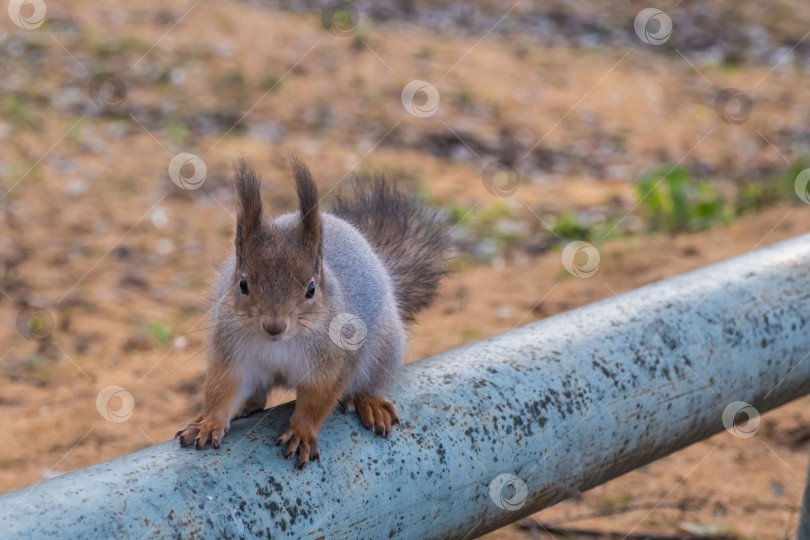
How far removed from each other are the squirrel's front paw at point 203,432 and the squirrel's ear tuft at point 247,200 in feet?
1.06

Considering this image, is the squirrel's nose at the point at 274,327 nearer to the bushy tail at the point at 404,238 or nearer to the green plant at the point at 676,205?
the bushy tail at the point at 404,238

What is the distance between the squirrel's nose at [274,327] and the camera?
154cm

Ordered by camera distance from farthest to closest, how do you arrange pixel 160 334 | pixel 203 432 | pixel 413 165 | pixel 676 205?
pixel 413 165
pixel 676 205
pixel 160 334
pixel 203 432

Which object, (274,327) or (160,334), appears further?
(160,334)

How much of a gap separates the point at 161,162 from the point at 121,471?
4.79 metres

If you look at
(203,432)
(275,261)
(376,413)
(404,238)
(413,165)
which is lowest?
(203,432)

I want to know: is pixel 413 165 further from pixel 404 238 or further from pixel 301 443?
pixel 301 443

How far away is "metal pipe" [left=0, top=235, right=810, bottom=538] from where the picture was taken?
107 centimetres

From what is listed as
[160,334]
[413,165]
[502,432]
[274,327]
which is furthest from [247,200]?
[413,165]

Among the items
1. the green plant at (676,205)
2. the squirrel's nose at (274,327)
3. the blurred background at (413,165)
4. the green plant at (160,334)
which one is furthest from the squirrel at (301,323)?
the green plant at (676,205)

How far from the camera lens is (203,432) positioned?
1362mm

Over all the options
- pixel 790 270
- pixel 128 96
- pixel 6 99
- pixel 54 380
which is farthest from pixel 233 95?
pixel 790 270

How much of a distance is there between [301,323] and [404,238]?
62 cm

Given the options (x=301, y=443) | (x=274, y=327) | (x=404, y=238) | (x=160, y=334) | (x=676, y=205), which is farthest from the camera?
(x=676, y=205)
